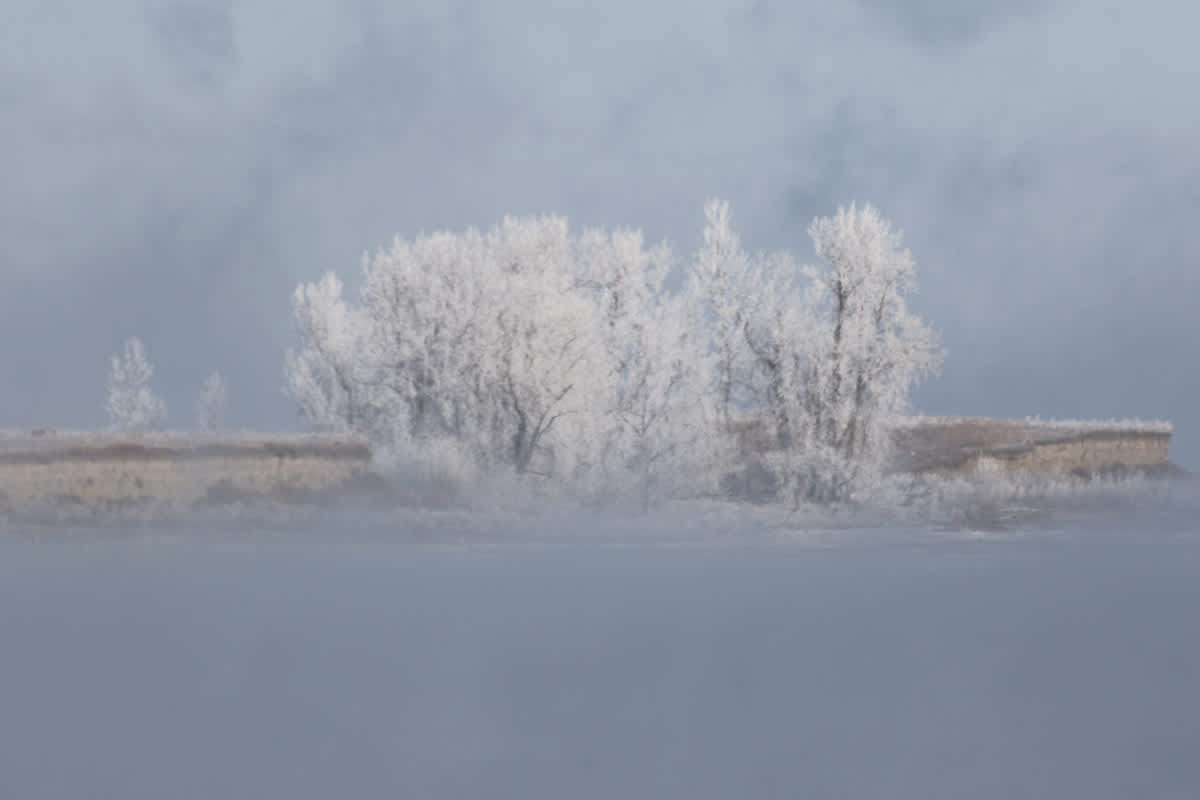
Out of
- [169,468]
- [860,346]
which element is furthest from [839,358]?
[169,468]

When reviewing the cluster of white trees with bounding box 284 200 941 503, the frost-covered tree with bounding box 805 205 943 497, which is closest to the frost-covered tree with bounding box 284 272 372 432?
the cluster of white trees with bounding box 284 200 941 503

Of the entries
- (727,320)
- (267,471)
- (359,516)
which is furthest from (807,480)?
(267,471)

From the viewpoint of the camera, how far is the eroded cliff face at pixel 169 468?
3134 cm

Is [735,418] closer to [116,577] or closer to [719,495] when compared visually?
[719,495]

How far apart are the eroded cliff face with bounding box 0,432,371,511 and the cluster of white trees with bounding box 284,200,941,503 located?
3.47 m

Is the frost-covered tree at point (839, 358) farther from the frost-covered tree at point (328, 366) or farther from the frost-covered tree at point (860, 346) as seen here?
the frost-covered tree at point (328, 366)

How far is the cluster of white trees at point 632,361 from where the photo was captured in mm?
34969

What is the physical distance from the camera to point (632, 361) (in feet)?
123

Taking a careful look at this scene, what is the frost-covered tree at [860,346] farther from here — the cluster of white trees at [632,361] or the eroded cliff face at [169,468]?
the eroded cliff face at [169,468]

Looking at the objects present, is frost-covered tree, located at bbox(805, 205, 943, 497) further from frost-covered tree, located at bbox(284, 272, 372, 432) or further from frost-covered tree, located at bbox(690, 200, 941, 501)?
frost-covered tree, located at bbox(284, 272, 372, 432)

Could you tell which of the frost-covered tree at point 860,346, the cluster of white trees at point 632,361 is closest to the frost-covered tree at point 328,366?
the cluster of white trees at point 632,361

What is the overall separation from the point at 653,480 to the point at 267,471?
9408 mm

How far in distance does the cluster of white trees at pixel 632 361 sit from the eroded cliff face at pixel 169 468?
11.4 ft

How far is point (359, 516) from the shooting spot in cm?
3300
